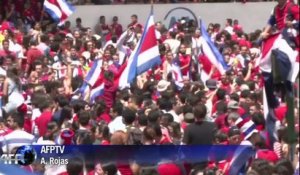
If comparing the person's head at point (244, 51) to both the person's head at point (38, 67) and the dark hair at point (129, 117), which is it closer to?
the person's head at point (38, 67)

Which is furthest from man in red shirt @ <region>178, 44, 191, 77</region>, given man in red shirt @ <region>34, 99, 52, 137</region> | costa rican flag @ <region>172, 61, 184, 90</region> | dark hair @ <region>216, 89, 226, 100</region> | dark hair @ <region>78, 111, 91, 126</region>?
dark hair @ <region>78, 111, 91, 126</region>

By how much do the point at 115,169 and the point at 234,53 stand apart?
1382 cm

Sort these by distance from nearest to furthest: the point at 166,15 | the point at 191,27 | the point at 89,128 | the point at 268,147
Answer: the point at 268,147, the point at 89,128, the point at 191,27, the point at 166,15

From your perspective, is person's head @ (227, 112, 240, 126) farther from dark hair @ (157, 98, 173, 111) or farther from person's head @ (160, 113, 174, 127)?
dark hair @ (157, 98, 173, 111)

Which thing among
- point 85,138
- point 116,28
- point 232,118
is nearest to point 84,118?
point 85,138

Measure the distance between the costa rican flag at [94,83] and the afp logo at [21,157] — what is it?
9918mm

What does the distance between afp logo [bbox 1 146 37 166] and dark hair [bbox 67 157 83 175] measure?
2.65 feet

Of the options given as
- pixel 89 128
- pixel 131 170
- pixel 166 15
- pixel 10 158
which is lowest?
pixel 166 15

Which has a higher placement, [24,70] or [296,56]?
[296,56]

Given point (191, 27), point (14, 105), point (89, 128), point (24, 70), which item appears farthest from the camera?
point (191, 27)

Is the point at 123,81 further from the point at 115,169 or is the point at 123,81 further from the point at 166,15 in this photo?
the point at 166,15

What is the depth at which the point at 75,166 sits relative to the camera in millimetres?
8156

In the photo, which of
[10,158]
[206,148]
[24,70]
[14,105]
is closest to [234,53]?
[24,70]

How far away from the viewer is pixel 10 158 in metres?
7.06
